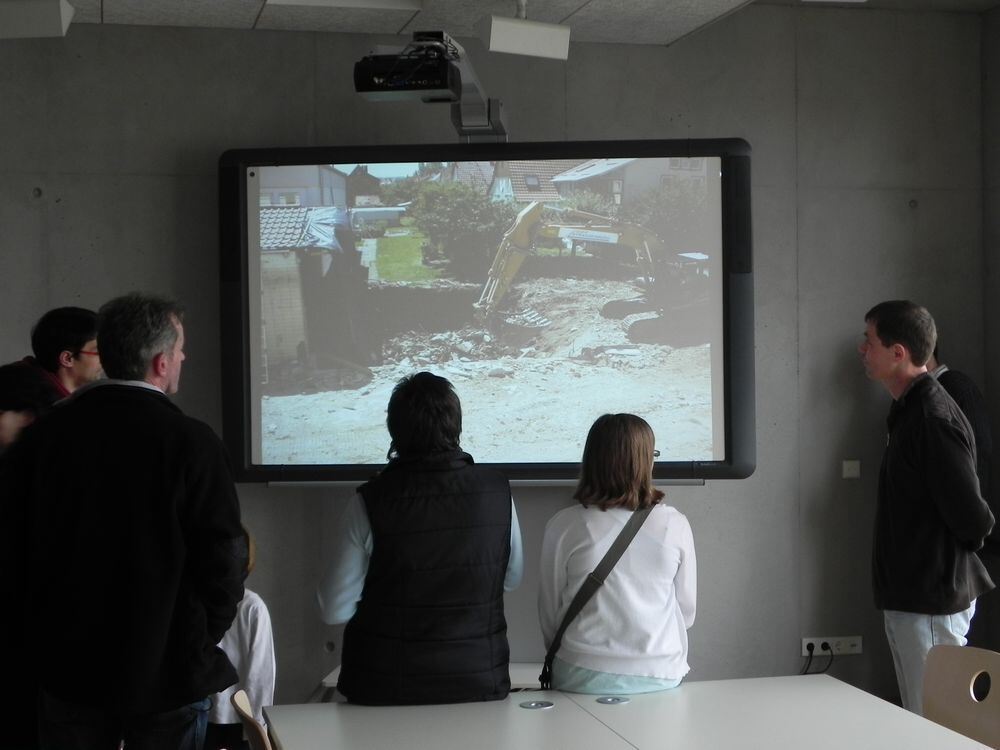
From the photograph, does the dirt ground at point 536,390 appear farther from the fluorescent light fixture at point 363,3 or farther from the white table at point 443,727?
the white table at point 443,727

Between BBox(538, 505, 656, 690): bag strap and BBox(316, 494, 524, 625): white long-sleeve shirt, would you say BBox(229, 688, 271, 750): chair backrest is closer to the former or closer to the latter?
BBox(316, 494, 524, 625): white long-sleeve shirt

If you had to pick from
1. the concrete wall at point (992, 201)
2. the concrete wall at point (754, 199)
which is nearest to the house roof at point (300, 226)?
the concrete wall at point (754, 199)

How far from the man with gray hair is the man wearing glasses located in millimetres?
882

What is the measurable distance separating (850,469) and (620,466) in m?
2.46

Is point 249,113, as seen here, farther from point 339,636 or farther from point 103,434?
point 103,434

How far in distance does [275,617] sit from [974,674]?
9.81 feet

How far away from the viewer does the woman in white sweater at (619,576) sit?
271 cm

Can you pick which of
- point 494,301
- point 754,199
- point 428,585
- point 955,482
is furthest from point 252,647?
point 754,199

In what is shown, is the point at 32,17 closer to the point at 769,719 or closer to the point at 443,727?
the point at 443,727

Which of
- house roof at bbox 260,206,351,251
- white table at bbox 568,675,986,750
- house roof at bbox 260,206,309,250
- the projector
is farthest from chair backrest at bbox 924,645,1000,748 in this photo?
house roof at bbox 260,206,309,250

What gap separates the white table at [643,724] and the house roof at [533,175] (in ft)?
7.64

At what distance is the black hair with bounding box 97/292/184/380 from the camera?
232 cm

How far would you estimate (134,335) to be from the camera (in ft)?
7.63

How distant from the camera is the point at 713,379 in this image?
4445 millimetres
